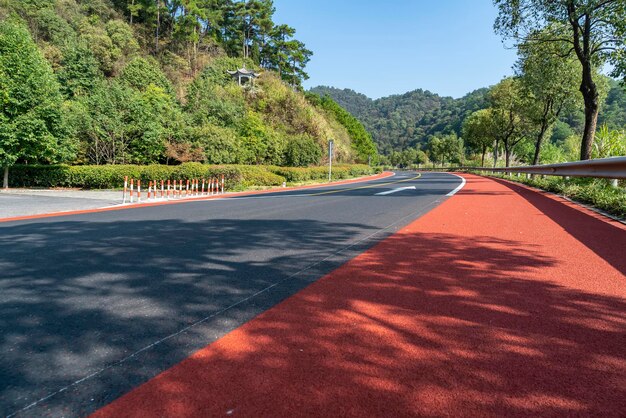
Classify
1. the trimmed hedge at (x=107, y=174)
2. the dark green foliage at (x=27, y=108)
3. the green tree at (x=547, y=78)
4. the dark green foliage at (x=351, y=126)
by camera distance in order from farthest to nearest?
the dark green foliage at (x=351, y=126), the trimmed hedge at (x=107, y=174), the dark green foliage at (x=27, y=108), the green tree at (x=547, y=78)

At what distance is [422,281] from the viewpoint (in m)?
3.76

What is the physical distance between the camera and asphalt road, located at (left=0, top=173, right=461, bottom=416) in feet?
6.87

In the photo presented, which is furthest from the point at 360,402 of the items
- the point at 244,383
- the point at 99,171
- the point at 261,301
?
the point at 99,171

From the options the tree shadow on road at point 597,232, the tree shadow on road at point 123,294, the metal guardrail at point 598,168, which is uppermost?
the metal guardrail at point 598,168

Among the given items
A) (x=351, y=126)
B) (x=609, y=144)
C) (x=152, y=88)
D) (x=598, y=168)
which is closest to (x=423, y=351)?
(x=598, y=168)

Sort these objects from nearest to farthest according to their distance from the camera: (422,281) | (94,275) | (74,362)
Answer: (74,362) < (422,281) < (94,275)

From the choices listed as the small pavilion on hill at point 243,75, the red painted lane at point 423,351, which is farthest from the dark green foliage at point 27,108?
the small pavilion on hill at point 243,75

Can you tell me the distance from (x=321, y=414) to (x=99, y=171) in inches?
936

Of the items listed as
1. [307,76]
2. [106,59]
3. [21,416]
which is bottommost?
[21,416]

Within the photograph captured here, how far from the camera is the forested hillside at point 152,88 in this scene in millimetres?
22406

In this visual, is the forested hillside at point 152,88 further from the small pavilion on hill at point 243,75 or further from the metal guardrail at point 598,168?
the metal guardrail at point 598,168

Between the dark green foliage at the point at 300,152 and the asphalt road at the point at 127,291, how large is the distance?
31536 mm

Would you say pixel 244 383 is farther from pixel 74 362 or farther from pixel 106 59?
pixel 106 59

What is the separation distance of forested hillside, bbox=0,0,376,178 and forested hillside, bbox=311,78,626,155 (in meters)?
41.9
